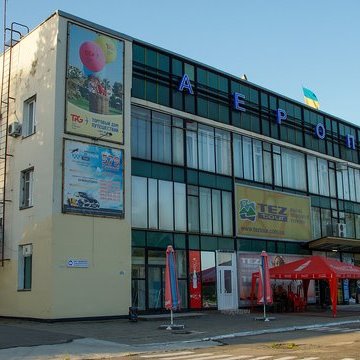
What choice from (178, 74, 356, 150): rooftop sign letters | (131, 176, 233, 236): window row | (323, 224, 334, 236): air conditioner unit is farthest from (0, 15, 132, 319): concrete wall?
(323, 224, 334, 236): air conditioner unit

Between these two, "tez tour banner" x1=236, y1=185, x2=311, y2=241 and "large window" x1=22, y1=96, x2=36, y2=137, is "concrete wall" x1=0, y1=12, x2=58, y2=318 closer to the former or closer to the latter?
"large window" x1=22, y1=96, x2=36, y2=137

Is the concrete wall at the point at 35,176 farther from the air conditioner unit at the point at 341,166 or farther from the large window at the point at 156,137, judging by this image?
the air conditioner unit at the point at 341,166

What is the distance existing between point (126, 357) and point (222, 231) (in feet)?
56.8

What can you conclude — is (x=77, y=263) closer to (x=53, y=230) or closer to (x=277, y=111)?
(x=53, y=230)

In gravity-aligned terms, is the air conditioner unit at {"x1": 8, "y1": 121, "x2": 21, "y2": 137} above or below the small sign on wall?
above

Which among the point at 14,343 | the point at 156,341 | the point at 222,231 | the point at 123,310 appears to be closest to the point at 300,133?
the point at 222,231

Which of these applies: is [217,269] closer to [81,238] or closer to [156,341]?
[81,238]

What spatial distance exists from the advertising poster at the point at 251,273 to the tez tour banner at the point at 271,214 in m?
1.23

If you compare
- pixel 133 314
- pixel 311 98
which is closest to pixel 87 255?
pixel 133 314

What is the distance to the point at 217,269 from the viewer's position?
2930 centimetres

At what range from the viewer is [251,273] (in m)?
31.0

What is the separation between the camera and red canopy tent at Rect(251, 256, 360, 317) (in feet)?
88.1

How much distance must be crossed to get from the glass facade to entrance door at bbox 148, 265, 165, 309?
0.16 ft

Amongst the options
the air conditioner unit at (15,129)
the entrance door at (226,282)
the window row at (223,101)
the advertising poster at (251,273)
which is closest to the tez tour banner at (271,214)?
the advertising poster at (251,273)
